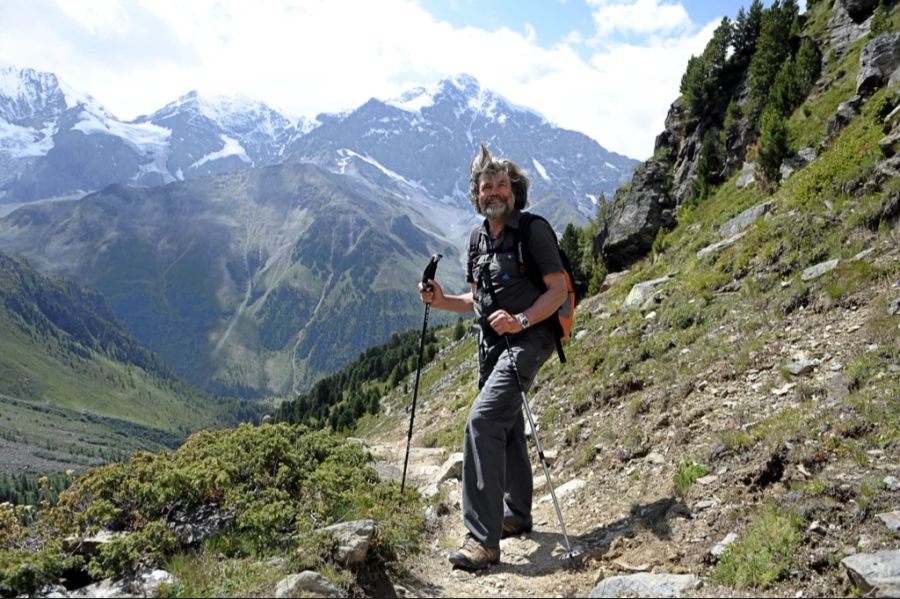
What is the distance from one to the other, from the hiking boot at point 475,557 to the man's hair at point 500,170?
13.6 feet

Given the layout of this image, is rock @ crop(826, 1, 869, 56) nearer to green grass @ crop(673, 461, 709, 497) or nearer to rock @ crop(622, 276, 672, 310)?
rock @ crop(622, 276, 672, 310)

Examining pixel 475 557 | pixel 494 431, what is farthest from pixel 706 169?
pixel 475 557

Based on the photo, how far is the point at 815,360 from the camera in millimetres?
9289

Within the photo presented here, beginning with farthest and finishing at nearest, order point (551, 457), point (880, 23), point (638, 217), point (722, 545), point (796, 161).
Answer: point (638, 217), point (880, 23), point (796, 161), point (551, 457), point (722, 545)

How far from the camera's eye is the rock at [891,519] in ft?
17.4

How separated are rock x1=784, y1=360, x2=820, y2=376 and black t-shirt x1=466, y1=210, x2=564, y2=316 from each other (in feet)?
16.1

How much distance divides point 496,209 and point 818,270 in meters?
8.81

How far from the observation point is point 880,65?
70.9 ft

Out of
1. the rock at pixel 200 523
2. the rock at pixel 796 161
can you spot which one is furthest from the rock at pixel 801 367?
the rock at pixel 796 161

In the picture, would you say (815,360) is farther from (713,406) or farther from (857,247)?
(857,247)

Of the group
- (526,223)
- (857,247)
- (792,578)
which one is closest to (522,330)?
(526,223)

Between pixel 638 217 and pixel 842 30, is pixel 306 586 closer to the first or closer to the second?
pixel 638 217

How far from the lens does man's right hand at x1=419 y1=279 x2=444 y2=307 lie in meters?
8.34

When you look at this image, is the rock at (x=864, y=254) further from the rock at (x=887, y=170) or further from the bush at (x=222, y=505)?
the bush at (x=222, y=505)
